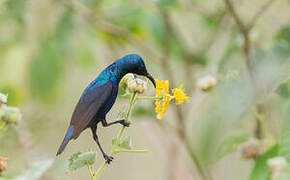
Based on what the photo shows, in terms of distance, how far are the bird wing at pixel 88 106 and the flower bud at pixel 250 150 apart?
56 centimetres

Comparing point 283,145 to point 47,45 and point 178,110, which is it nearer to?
point 178,110

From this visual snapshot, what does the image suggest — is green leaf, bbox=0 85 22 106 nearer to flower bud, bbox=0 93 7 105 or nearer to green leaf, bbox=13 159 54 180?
green leaf, bbox=13 159 54 180

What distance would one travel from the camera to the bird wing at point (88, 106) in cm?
39

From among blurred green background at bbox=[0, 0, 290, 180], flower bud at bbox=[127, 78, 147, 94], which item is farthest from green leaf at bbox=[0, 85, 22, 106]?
flower bud at bbox=[127, 78, 147, 94]

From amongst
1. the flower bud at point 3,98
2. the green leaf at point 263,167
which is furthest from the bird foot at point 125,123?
the green leaf at point 263,167

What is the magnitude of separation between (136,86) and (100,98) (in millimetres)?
47

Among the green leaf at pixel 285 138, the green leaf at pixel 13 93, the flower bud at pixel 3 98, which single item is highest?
the green leaf at pixel 13 93

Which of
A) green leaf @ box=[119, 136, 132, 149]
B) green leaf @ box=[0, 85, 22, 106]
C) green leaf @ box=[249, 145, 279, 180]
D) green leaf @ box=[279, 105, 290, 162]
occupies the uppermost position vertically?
green leaf @ box=[0, 85, 22, 106]

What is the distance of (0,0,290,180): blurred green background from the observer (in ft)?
3.21

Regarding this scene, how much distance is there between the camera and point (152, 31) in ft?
4.64

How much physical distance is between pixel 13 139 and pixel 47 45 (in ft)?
0.98

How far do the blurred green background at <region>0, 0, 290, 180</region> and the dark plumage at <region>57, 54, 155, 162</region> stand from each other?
1.17ft

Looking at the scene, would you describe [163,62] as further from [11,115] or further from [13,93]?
[11,115]

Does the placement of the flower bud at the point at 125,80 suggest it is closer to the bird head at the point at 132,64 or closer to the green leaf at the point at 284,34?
the bird head at the point at 132,64
